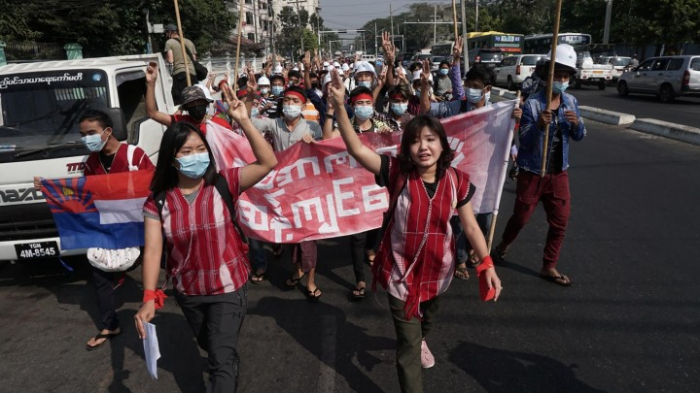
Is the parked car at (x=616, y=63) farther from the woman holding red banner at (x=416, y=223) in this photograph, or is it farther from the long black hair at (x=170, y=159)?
the long black hair at (x=170, y=159)

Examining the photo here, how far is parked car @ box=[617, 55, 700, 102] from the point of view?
1596 centimetres

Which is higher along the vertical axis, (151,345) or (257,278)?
(151,345)

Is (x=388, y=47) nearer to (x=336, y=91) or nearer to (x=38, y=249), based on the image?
(x=336, y=91)

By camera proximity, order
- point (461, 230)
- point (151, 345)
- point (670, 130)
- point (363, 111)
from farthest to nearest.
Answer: point (670, 130)
point (461, 230)
point (363, 111)
point (151, 345)

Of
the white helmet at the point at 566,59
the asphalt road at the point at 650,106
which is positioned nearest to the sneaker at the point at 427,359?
the white helmet at the point at 566,59

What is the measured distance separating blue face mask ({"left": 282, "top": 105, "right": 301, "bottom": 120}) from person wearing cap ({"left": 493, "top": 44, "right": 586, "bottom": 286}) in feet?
6.53

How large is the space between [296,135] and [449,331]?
2.14m

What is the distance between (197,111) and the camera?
14.4ft

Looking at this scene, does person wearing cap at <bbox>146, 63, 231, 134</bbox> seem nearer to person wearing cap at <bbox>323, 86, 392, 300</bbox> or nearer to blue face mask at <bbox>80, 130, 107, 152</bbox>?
blue face mask at <bbox>80, 130, 107, 152</bbox>

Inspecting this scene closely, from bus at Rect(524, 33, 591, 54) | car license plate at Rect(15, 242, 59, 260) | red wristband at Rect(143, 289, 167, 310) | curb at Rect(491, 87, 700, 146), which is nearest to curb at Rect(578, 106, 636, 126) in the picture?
curb at Rect(491, 87, 700, 146)

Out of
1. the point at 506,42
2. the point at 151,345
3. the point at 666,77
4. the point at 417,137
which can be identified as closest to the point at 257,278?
the point at 151,345

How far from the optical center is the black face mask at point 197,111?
4.35 metres

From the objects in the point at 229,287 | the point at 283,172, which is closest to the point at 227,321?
the point at 229,287

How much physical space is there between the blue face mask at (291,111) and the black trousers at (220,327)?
2045mm
